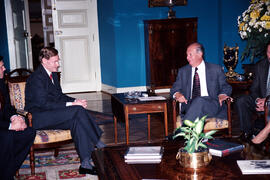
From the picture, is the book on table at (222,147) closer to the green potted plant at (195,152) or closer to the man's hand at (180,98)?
the green potted plant at (195,152)

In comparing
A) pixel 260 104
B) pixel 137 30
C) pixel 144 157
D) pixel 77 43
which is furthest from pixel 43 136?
pixel 77 43

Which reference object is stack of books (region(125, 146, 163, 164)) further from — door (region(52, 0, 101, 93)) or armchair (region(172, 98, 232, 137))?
door (region(52, 0, 101, 93))

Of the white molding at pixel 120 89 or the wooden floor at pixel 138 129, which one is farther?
the white molding at pixel 120 89

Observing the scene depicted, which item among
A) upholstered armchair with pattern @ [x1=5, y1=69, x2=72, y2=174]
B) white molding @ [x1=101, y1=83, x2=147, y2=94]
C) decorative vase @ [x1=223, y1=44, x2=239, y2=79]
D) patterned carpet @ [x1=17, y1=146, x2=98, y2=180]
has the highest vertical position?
decorative vase @ [x1=223, y1=44, x2=239, y2=79]

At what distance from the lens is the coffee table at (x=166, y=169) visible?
191 cm

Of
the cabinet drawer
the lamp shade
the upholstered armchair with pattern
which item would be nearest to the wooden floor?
the cabinet drawer

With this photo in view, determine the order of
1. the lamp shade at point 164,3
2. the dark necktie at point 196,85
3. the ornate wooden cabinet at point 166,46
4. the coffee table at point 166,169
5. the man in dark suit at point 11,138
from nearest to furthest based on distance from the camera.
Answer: the coffee table at point 166,169 → the man in dark suit at point 11,138 → the dark necktie at point 196,85 → the ornate wooden cabinet at point 166,46 → the lamp shade at point 164,3

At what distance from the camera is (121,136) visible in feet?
14.5

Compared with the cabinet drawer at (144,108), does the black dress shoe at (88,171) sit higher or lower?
lower

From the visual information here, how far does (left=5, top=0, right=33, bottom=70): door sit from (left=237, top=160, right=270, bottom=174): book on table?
6.67m

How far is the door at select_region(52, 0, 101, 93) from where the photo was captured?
7773 mm

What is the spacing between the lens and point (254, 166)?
1963mm

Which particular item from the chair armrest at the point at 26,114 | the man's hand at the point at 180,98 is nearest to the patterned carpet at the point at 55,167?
the chair armrest at the point at 26,114

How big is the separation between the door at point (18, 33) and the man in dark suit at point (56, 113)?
4779 millimetres
